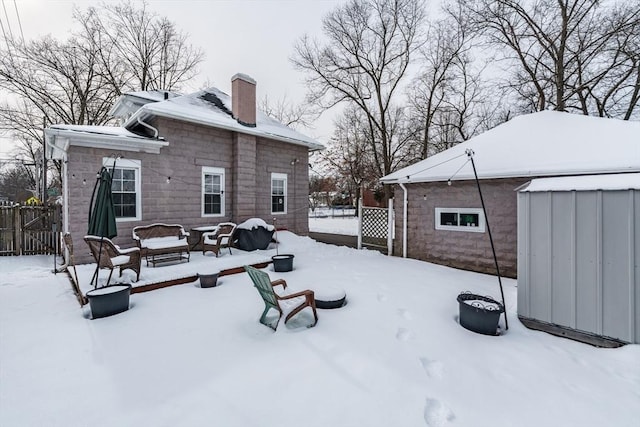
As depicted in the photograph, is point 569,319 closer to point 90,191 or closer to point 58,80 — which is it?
point 90,191

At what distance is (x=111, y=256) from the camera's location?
5.56 meters

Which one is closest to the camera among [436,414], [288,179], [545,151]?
[436,414]

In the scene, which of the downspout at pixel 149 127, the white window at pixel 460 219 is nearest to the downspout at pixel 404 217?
the white window at pixel 460 219

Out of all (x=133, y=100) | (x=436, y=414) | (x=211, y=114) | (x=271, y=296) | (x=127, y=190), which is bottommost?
(x=436, y=414)

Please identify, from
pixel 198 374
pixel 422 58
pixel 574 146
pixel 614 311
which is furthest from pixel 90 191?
pixel 422 58

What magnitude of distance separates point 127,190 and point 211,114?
358 cm

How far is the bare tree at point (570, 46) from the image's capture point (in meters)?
11.8

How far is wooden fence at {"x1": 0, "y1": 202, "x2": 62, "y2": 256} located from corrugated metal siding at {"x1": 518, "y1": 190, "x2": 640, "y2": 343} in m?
12.3

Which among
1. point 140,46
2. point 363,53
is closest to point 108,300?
point 363,53

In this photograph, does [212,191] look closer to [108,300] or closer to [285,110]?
[108,300]

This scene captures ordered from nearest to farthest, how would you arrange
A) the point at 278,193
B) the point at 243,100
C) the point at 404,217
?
1. the point at 404,217
2. the point at 243,100
3. the point at 278,193

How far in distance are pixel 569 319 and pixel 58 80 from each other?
24.3 meters

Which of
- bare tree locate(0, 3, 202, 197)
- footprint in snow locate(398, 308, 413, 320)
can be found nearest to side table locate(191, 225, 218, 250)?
footprint in snow locate(398, 308, 413, 320)

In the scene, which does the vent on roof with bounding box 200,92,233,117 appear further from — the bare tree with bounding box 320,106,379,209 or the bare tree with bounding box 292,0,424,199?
the bare tree with bounding box 320,106,379,209
